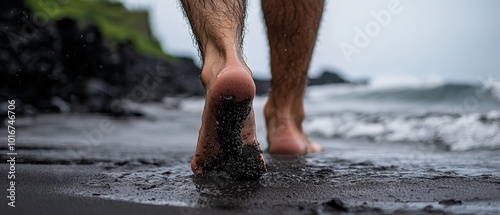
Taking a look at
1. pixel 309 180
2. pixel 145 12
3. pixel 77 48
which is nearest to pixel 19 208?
pixel 309 180

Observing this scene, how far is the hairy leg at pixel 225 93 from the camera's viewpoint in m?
1.25

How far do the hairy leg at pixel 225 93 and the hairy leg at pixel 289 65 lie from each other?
0.69m

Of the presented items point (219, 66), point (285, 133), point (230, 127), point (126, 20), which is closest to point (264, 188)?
point (230, 127)

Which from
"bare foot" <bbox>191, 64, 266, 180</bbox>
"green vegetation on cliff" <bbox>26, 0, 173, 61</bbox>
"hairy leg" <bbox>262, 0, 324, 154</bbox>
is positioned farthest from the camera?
"green vegetation on cliff" <bbox>26, 0, 173, 61</bbox>

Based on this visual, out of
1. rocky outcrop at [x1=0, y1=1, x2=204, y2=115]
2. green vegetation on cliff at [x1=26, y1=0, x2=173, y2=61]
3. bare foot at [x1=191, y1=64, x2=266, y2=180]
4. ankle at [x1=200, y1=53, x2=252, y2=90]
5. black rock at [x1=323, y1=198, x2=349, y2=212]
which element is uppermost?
green vegetation on cliff at [x1=26, y1=0, x2=173, y2=61]

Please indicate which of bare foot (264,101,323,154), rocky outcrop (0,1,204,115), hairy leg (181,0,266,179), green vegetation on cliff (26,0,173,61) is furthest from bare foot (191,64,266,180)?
green vegetation on cliff (26,0,173,61)

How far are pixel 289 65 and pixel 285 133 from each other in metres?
0.28

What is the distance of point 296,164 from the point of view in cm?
170

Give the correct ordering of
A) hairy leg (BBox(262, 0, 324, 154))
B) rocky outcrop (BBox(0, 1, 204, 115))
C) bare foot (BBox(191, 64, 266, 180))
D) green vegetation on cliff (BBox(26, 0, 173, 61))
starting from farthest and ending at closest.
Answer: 1. green vegetation on cliff (BBox(26, 0, 173, 61))
2. rocky outcrop (BBox(0, 1, 204, 115))
3. hairy leg (BBox(262, 0, 324, 154))
4. bare foot (BBox(191, 64, 266, 180))

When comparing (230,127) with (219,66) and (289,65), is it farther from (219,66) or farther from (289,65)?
(289,65)

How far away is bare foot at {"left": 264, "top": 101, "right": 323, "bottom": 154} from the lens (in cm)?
217

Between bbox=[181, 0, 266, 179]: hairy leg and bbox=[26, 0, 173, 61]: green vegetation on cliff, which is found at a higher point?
bbox=[26, 0, 173, 61]: green vegetation on cliff

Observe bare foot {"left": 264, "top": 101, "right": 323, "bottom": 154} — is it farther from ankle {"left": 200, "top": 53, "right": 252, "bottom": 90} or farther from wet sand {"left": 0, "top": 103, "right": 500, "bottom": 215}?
ankle {"left": 200, "top": 53, "right": 252, "bottom": 90}

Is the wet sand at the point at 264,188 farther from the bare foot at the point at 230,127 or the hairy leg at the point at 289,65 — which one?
the hairy leg at the point at 289,65
